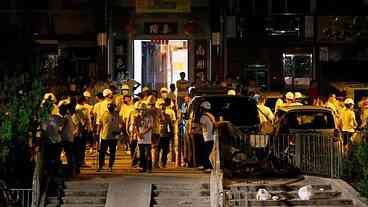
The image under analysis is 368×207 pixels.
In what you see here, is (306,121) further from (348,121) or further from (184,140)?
(184,140)

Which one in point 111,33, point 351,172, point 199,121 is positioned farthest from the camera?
point 111,33

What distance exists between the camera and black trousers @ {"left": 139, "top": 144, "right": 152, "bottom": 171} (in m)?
25.0

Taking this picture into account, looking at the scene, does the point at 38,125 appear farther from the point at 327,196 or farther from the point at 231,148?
the point at 327,196

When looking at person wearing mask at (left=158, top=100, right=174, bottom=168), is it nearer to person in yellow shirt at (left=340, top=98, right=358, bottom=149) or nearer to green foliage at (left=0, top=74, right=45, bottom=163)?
green foliage at (left=0, top=74, right=45, bottom=163)

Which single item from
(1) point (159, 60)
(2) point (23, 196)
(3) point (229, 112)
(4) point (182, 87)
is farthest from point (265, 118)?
(1) point (159, 60)

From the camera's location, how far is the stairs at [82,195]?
22.6 m

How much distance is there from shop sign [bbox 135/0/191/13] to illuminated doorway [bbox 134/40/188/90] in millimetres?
2102

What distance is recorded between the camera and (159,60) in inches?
1657

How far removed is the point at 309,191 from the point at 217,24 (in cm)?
2018

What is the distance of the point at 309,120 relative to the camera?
26.3 m

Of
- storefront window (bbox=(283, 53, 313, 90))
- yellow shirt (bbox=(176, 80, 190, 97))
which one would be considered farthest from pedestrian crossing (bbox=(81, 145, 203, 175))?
storefront window (bbox=(283, 53, 313, 90))

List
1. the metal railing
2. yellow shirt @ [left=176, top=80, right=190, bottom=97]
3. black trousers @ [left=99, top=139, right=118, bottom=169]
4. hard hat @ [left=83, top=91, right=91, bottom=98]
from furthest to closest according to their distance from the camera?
yellow shirt @ [left=176, top=80, right=190, bottom=97]
hard hat @ [left=83, top=91, right=91, bottom=98]
black trousers @ [left=99, top=139, right=118, bottom=169]
the metal railing

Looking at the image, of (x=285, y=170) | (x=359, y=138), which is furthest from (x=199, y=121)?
(x=359, y=138)

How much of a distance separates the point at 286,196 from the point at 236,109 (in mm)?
4142
